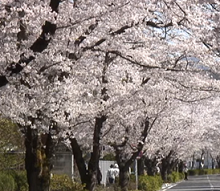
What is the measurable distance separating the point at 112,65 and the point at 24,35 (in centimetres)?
603

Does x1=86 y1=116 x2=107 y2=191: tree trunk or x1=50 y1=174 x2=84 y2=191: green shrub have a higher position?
x1=86 y1=116 x2=107 y2=191: tree trunk

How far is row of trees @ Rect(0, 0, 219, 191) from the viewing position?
10391 mm

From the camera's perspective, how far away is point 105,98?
17328 mm

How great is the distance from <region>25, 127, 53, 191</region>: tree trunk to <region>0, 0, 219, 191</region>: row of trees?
1.0 inches

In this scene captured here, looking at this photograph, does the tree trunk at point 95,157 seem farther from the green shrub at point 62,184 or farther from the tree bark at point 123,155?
the tree bark at point 123,155

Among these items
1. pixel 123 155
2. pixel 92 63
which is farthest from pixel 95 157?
pixel 123 155

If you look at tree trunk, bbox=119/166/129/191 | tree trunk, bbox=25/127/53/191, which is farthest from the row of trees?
tree trunk, bbox=119/166/129/191

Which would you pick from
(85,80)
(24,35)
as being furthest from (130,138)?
(24,35)

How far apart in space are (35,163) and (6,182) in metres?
4.88

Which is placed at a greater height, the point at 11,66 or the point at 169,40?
the point at 169,40

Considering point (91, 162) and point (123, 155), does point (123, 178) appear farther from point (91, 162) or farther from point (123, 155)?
point (91, 162)

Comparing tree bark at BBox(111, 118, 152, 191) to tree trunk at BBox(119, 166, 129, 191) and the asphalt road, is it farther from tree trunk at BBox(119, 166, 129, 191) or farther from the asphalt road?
the asphalt road

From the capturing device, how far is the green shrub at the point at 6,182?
1881cm

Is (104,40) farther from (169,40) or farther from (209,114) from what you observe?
(209,114)
